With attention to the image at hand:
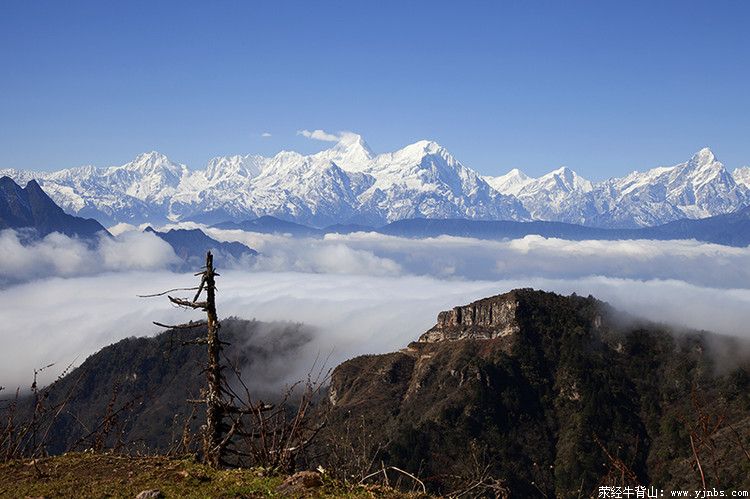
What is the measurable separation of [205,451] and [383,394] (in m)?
166

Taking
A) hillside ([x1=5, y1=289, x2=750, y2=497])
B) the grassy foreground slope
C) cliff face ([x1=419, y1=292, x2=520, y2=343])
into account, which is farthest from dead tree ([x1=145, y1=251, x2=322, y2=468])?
cliff face ([x1=419, y1=292, x2=520, y2=343])

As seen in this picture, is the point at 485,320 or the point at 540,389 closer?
the point at 540,389

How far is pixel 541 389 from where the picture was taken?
547 feet

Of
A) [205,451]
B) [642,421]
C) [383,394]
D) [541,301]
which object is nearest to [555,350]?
[541,301]

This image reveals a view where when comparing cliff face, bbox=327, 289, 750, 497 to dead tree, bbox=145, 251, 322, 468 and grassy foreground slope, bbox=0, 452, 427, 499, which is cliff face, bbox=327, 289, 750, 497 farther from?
grassy foreground slope, bbox=0, 452, 427, 499

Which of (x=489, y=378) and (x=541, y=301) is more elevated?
(x=541, y=301)

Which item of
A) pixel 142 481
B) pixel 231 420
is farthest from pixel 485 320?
pixel 142 481

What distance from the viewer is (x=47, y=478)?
11.2 meters

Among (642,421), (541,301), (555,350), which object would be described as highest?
(541,301)

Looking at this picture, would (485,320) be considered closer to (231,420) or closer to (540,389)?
(540,389)

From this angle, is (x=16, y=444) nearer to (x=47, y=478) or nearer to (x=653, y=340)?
(x=47, y=478)

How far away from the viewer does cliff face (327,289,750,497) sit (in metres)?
133

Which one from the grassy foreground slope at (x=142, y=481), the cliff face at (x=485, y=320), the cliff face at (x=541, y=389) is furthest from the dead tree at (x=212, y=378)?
the cliff face at (x=485, y=320)

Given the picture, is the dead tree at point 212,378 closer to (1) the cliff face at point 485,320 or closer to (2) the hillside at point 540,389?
(2) the hillside at point 540,389
